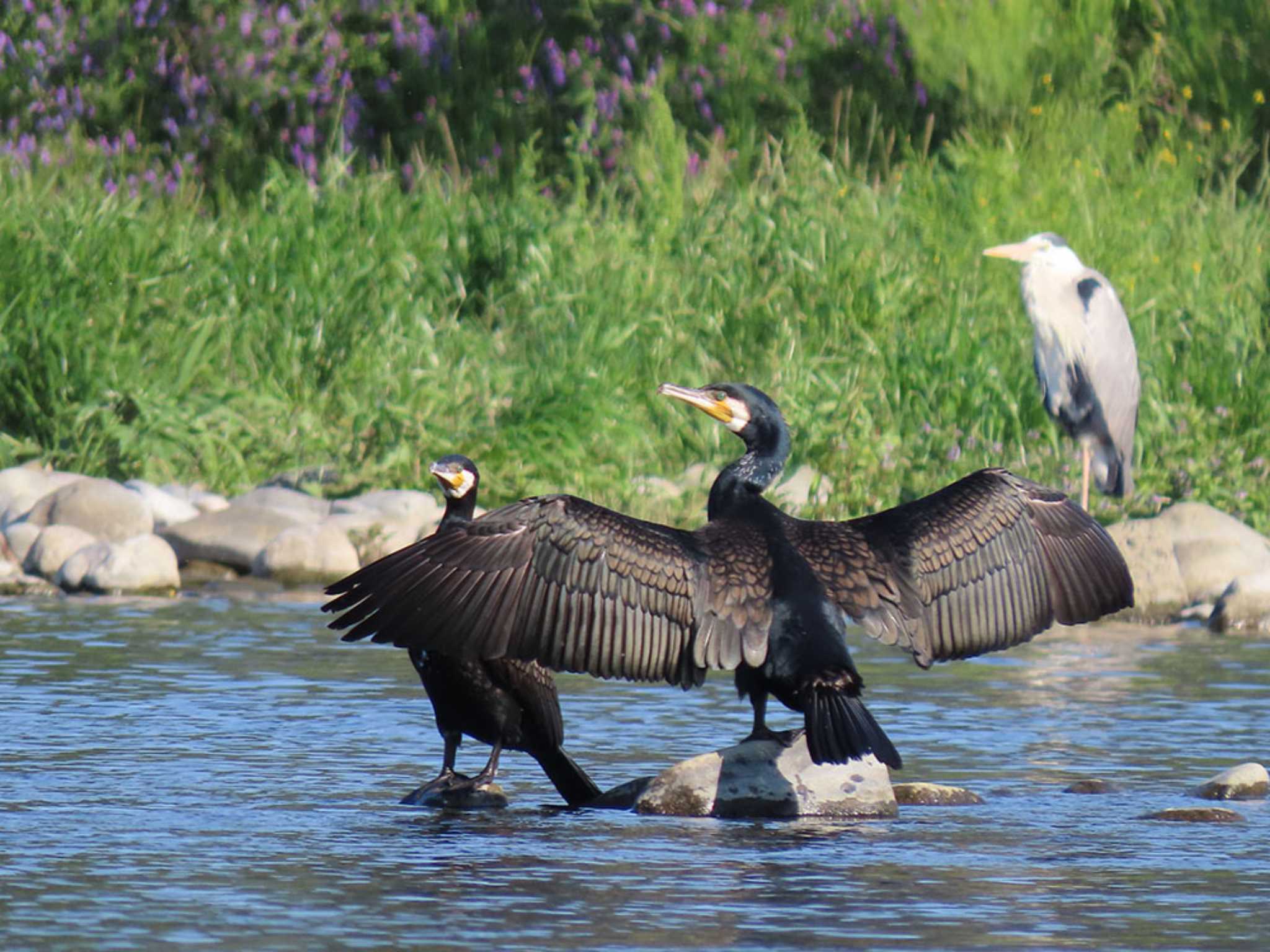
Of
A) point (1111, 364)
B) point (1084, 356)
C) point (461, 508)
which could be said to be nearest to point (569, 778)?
point (461, 508)

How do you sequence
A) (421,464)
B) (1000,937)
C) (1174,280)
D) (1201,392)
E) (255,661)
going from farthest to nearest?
(1174,280)
(1201,392)
(421,464)
(255,661)
(1000,937)

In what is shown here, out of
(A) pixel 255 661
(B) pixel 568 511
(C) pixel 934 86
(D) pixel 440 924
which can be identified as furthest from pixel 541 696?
(C) pixel 934 86

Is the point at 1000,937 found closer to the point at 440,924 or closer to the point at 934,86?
the point at 440,924

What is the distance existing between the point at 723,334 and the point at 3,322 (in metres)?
3.95

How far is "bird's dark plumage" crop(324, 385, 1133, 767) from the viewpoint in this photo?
253 inches

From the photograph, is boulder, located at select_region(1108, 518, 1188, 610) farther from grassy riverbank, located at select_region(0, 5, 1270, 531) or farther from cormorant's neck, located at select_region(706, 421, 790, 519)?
cormorant's neck, located at select_region(706, 421, 790, 519)

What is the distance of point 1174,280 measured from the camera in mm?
15094

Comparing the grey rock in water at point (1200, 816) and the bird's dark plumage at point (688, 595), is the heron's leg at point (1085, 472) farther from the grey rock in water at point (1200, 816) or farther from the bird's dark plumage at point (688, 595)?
the grey rock in water at point (1200, 816)

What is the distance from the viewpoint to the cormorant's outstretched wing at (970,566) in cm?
679

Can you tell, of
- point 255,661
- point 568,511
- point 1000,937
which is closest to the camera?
point 1000,937

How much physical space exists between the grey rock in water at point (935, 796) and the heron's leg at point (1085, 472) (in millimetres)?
5830

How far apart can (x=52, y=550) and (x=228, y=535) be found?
2.80 ft

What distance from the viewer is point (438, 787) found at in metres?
6.81

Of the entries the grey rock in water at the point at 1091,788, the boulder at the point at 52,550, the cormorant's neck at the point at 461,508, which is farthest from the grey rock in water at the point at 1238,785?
the boulder at the point at 52,550
